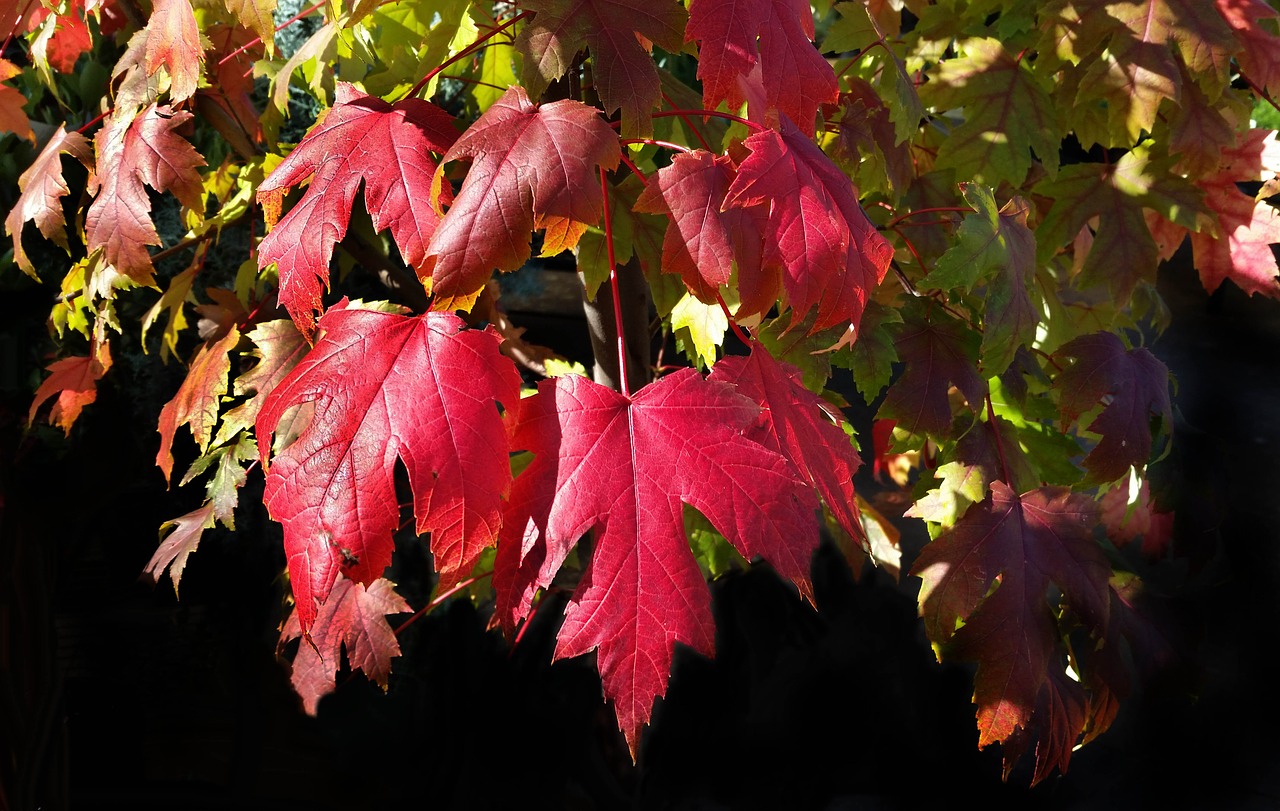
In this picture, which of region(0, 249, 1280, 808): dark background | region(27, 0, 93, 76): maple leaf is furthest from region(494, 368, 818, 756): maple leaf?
region(0, 249, 1280, 808): dark background

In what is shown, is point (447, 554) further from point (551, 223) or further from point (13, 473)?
point (13, 473)

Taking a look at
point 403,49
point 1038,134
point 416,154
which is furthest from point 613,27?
point 1038,134

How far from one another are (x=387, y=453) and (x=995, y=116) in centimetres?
97

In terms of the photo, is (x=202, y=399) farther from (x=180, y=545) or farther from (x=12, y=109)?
(x=12, y=109)

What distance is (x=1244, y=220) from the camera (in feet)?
4.60

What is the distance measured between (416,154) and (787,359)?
495 millimetres

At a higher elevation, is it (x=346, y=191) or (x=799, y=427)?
(x=346, y=191)

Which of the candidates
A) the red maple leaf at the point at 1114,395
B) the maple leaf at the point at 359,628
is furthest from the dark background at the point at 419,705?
the red maple leaf at the point at 1114,395

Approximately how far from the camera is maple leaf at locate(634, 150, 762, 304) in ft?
2.37

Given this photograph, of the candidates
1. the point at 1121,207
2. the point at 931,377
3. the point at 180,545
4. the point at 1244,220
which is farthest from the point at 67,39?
the point at 1244,220

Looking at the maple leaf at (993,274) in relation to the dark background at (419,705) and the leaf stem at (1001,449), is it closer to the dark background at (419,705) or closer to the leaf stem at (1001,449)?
the leaf stem at (1001,449)

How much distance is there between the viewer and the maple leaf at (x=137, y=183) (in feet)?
3.28

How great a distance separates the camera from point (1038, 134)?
1.26 m

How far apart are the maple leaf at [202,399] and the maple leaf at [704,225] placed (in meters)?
0.67
